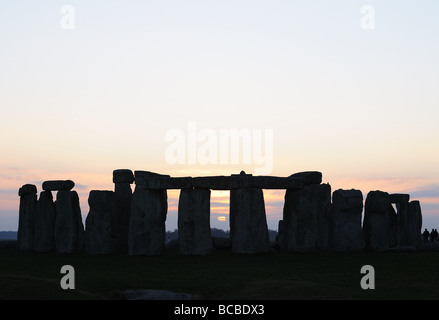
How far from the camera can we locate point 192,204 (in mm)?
26594

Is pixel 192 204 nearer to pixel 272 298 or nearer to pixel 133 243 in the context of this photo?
pixel 133 243

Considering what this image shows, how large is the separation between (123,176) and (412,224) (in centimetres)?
1324

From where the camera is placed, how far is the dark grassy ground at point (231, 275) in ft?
53.3

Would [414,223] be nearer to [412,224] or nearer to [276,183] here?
[412,224]

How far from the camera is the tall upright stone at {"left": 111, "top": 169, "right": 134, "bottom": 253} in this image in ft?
94.9

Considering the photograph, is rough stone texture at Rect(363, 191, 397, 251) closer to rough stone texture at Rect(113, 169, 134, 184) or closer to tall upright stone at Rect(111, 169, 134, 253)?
tall upright stone at Rect(111, 169, 134, 253)

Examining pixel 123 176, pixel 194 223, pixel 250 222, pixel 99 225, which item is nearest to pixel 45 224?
pixel 99 225

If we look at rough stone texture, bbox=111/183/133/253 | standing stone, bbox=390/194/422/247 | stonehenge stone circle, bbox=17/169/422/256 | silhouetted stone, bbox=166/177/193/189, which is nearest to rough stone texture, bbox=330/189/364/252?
stonehenge stone circle, bbox=17/169/422/256

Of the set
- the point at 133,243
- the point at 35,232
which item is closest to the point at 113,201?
the point at 133,243

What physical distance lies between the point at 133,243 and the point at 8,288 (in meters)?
11.2

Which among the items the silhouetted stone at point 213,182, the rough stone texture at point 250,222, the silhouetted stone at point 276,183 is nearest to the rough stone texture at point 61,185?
the silhouetted stone at point 213,182

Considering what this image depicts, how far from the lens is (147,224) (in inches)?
1073

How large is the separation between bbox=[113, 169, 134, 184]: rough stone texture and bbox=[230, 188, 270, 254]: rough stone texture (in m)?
5.70

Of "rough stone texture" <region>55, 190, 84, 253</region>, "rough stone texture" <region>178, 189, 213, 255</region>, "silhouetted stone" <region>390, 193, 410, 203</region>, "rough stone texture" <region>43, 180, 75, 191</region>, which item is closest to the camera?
"rough stone texture" <region>178, 189, 213, 255</region>
